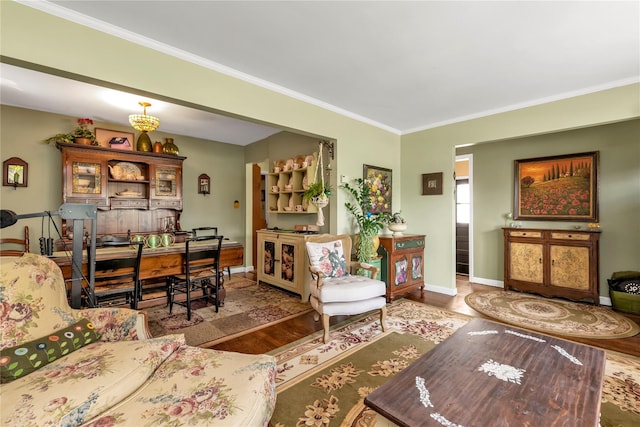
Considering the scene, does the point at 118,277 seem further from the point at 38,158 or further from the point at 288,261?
the point at 38,158

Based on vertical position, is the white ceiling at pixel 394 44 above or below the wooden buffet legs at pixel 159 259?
above

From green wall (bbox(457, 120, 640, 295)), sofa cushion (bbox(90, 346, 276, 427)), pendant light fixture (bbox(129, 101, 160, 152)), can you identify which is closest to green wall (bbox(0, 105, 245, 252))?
pendant light fixture (bbox(129, 101, 160, 152))

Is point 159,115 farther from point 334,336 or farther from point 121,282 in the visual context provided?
point 334,336

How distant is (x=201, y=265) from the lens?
329cm

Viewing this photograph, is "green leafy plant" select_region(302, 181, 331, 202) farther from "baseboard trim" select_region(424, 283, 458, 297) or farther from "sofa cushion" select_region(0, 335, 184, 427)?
"sofa cushion" select_region(0, 335, 184, 427)

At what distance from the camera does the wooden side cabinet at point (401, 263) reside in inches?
148

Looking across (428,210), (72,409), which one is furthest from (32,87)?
(428,210)

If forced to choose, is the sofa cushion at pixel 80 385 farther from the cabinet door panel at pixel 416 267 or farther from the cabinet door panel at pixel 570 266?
the cabinet door panel at pixel 570 266

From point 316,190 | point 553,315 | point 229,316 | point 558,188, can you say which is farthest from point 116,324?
point 558,188

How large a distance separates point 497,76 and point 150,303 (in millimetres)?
4687

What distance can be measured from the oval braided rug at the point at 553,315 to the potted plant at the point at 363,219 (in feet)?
5.05

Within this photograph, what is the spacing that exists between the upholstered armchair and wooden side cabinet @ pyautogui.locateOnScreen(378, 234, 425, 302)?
0.67 metres

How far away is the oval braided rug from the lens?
2848 mm

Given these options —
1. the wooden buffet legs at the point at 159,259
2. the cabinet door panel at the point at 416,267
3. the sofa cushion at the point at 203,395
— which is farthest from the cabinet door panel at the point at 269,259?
the sofa cushion at the point at 203,395
